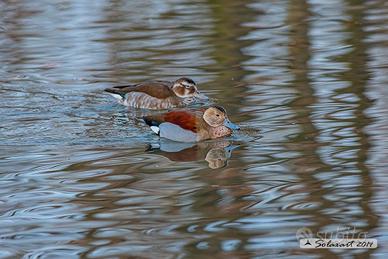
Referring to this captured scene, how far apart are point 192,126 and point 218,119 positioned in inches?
10.2

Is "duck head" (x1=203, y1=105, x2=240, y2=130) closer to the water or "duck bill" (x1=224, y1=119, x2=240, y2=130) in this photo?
"duck bill" (x1=224, y1=119, x2=240, y2=130)

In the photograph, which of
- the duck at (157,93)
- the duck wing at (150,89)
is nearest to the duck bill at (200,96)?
the duck at (157,93)

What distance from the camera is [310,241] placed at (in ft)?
25.2

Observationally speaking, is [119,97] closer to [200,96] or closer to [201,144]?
[200,96]

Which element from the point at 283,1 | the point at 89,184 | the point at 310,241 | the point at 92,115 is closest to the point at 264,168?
the point at 89,184

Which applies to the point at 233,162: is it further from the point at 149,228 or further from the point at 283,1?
the point at 283,1

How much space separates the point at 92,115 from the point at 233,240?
523 centimetres

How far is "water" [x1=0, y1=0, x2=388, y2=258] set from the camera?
815 centimetres

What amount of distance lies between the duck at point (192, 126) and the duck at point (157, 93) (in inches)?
59.7

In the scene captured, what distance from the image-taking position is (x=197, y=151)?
11.1 metres

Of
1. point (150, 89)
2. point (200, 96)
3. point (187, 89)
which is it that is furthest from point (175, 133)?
point (150, 89)

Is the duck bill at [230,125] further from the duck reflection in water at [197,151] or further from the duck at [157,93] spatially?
the duck at [157,93]

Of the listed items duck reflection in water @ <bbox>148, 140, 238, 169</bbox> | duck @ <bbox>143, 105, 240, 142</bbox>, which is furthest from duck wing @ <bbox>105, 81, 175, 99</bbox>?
duck reflection in water @ <bbox>148, 140, 238, 169</bbox>

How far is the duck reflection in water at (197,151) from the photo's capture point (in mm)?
10539
